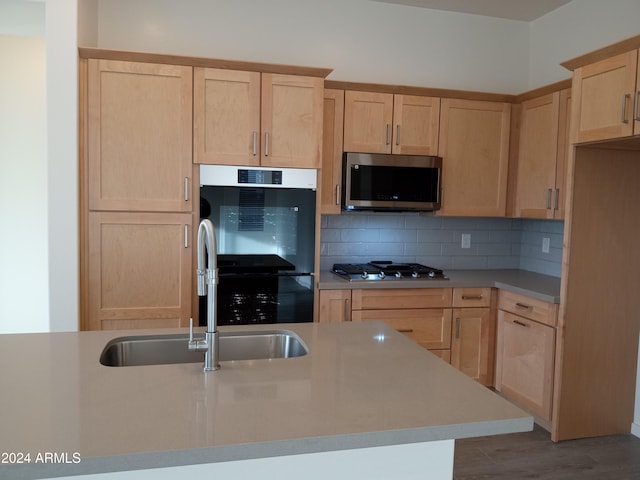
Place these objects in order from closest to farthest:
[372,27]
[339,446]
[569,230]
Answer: [339,446] < [569,230] < [372,27]

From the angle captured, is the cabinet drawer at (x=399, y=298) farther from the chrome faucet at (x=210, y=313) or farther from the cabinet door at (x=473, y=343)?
the chrome faucet at (x=210, y=313)

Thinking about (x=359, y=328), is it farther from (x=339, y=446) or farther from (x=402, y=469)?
(x=339, y=446)

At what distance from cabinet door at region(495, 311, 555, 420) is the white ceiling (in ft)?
7.59

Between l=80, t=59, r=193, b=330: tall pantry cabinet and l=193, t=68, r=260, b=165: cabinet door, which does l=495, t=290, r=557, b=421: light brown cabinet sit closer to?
l=193, t=68, r=260, b=165: cabinet door

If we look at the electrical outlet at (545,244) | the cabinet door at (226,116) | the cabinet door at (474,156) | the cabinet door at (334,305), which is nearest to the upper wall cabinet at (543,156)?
the cabinet door at (474,156)

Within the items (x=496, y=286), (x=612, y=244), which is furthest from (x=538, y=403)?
Answer: (x=612, y=244)

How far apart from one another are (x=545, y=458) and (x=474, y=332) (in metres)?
0.96

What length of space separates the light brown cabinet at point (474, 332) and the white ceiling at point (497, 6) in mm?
2157

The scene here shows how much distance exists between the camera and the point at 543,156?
3.42 m

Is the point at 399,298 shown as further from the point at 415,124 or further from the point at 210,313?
the point at 210,313

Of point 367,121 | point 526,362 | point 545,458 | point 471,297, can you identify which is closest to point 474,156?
point 367,121

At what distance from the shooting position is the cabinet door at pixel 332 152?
3.37 meters

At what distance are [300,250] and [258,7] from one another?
180cm

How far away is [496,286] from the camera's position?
11.5ft
